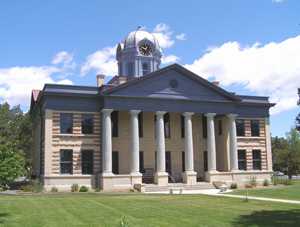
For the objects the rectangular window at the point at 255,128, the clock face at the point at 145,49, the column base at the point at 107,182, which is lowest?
the column base at the point at 107,182

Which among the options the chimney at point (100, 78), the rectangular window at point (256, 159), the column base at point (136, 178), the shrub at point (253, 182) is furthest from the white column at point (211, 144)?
the chimney at point (100, 78)

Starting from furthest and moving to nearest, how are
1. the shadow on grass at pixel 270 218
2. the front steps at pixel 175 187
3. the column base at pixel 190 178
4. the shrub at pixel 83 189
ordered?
the column base at pixel 190 178 < the front steps at pixel 175 187 < the shrub at pixel 83 189 < the shadow on grass at pixel 270 218

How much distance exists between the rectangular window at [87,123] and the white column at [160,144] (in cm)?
621

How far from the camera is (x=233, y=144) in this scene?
4588 cm

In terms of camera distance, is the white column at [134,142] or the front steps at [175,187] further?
the white column at [134,142]

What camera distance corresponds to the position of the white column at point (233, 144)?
45.9 metres

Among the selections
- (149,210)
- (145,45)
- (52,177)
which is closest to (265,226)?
(149,210)

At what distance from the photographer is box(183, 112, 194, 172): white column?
142 feet

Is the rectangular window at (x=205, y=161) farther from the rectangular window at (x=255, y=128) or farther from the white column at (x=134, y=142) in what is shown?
the white column at (x=134, y=142)

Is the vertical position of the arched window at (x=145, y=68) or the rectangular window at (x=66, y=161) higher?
the arched window at (x=145, y=68)

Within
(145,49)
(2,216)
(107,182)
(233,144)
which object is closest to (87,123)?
(107,182)

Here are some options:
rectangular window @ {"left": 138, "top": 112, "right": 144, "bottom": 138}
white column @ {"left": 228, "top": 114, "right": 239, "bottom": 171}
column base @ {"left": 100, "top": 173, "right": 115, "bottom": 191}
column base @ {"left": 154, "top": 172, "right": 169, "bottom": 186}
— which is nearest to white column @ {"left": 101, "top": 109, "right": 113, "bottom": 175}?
column base @ {"left": 100, "top": 173, "right": 115, "bottom": 191}

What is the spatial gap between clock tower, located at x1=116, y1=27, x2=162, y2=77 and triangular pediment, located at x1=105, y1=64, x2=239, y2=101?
37.9 feet

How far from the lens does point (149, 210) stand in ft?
68.0
